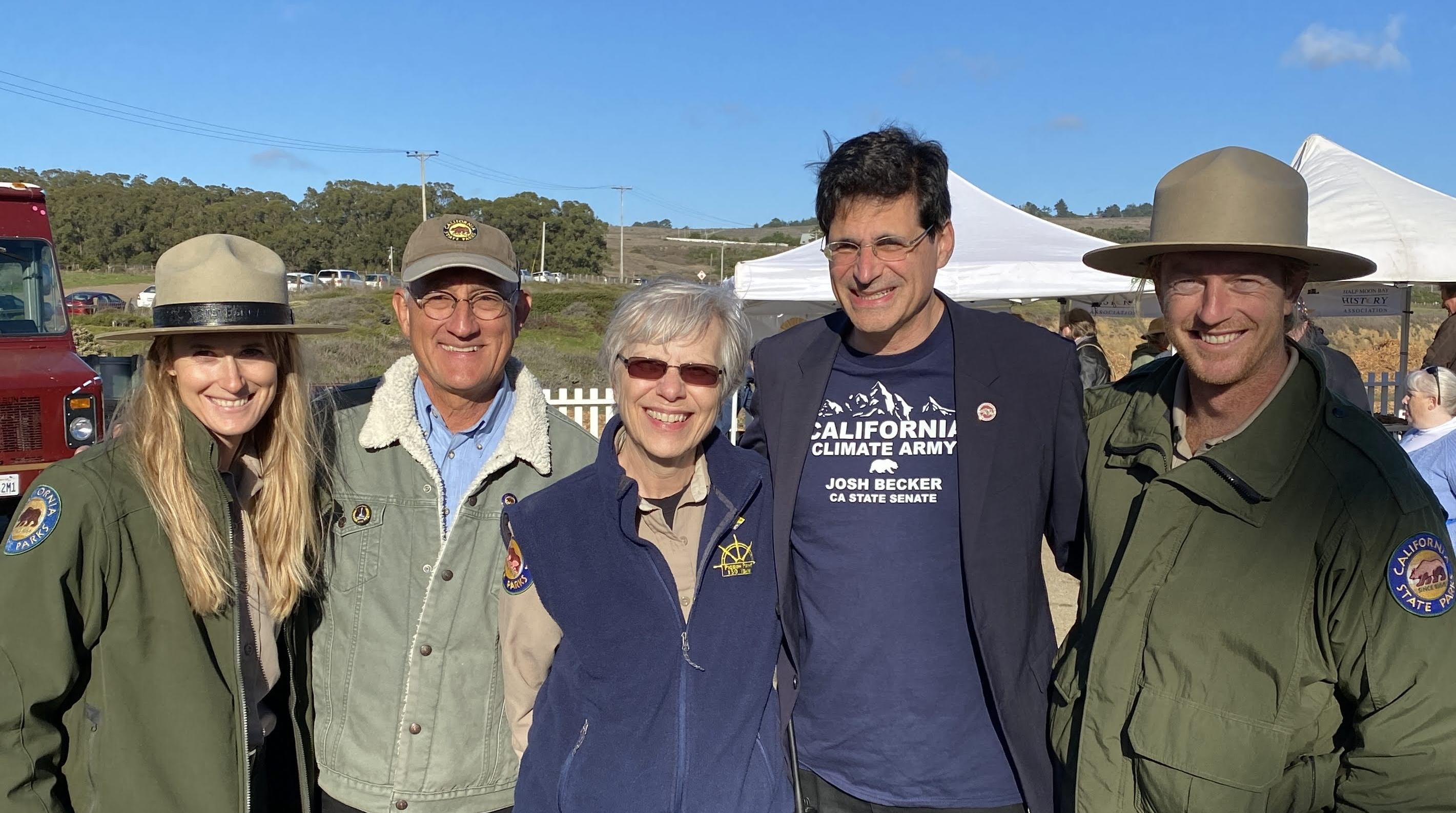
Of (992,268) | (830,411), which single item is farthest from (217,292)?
(992,268)

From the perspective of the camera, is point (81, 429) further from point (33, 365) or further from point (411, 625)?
point (411, 625)

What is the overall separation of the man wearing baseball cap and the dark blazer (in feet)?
2.26

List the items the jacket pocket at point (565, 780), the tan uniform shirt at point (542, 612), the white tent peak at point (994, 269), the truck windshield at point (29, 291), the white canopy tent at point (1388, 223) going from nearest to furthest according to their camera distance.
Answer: the jacket pocket at point (565, 780) → the tan uniform shirt at point (542, 612) → the white canopy tent at point (1388, 223) → the truck windshield at point (29, 291) → the white tent peak at point (994, 269)

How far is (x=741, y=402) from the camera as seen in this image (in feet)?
38.6

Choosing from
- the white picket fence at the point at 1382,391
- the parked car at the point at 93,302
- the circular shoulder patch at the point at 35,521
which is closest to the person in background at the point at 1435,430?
the circular shoulder patch at the point at 35,521

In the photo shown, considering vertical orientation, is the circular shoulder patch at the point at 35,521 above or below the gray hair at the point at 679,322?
below

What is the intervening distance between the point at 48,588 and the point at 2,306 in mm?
7609

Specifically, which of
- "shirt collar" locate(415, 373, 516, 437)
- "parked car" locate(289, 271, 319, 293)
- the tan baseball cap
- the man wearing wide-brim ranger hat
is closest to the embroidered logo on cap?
the tan baseball cap

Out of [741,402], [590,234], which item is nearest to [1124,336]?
[741,402]

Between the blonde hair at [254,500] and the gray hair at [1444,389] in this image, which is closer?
the blonde hair at [254,500]

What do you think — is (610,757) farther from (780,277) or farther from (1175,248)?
(780,277)

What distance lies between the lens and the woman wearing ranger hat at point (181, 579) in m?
1.89

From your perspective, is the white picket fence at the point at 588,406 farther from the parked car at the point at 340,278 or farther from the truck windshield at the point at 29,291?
the parked car at the point at 340,278

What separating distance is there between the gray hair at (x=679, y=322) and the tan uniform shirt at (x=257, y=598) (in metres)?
0.90
